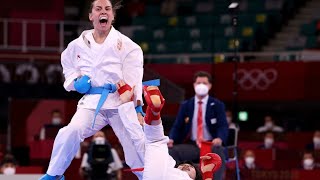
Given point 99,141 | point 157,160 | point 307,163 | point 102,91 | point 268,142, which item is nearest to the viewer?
point 157,160

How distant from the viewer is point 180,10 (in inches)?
859

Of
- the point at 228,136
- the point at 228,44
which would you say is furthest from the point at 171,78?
the point at 228,136

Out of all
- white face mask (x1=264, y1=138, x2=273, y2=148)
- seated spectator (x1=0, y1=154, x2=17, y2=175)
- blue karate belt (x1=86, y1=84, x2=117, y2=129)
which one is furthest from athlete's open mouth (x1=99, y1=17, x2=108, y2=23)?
white face mask (x1=264, y1=138, x2=273, y2=148)

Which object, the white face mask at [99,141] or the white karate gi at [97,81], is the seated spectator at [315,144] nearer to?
the white face mask at [99,141]

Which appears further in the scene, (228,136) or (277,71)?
(277,71)

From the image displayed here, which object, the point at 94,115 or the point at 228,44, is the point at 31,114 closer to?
the point at 228,44

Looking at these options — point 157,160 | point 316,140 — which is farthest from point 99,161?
point 316,140

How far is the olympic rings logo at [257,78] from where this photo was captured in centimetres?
1811

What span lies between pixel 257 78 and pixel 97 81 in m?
10.5

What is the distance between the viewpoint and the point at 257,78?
18188 millimetres

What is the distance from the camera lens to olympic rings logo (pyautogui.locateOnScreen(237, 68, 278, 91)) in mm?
18109

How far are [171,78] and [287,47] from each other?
304 cm

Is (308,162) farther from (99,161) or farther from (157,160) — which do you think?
(157,160)

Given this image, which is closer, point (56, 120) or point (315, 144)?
point (315, 144)
